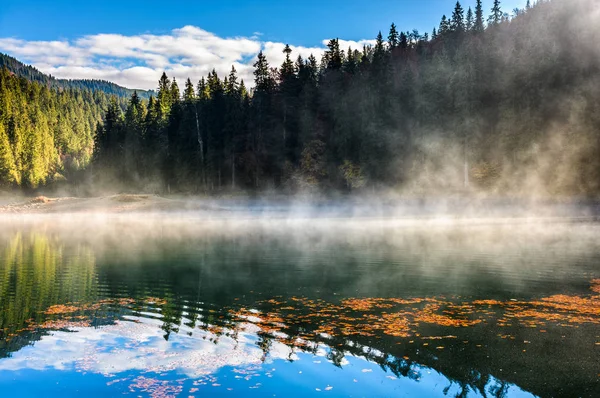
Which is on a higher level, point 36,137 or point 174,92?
point 174,92

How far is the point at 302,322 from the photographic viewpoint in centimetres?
1380

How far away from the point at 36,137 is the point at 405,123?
9307cm

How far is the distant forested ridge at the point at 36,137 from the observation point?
367ft

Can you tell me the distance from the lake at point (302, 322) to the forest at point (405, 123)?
39.6m

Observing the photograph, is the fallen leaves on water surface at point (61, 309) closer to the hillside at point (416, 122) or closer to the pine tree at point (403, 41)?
the hillside at point (416, 122)

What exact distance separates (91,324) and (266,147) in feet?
229

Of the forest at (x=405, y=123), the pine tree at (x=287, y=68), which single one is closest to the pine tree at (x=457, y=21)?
the forest at (x=405, y=123)

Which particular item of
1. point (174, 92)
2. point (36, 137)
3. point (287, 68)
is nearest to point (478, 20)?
point (287, 68)

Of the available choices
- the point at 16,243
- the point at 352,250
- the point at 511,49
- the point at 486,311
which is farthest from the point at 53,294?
the point at 511,49

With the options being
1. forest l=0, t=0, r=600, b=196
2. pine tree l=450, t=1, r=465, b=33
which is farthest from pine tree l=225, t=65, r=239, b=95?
pine tree l=450, t=1, r=465, b=33

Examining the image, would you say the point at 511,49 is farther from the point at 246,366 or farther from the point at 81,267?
the point at 246,366

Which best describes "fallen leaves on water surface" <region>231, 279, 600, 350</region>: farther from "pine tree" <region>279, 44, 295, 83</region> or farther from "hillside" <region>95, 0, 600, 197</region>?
"pine tree" <region>279, 44, 295, 83</region>

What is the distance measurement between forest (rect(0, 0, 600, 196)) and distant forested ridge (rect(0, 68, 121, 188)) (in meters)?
7.92

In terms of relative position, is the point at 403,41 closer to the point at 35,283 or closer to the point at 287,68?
the point at 287,68
